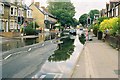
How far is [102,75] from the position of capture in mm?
13531

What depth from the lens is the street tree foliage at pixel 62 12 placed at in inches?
4921

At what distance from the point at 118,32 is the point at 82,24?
163 meters

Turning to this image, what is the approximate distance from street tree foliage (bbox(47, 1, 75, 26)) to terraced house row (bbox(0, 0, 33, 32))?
163 feet

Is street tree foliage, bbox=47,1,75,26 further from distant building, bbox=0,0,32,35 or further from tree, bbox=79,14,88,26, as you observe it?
distant building, bbox=0,0,32,35

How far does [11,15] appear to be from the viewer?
217 ft

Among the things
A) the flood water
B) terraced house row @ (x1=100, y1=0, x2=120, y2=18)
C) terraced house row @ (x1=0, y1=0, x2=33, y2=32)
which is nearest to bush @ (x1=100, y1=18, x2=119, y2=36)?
the flood water

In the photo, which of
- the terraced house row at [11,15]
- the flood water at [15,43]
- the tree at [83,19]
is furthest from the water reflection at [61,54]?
the tree at [83,19]

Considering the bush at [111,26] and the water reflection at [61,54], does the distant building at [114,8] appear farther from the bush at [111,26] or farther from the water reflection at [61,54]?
the water reflection at [61,54]

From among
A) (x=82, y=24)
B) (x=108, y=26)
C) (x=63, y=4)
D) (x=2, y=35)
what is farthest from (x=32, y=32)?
(x=82, y=24)

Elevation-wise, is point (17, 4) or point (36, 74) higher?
point (17, 4)

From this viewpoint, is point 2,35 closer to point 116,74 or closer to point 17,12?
point 17,12

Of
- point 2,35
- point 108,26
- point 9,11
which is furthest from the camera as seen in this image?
point 9,11

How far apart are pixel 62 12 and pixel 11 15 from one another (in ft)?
197

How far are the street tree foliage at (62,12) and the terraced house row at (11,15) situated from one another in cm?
4972
